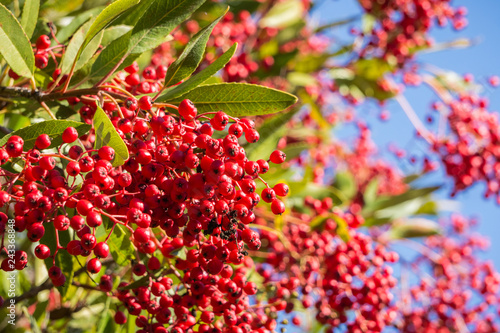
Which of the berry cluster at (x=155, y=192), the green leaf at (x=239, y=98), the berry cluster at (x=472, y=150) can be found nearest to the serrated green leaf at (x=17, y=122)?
the berry cluster at (x=155, y=192)

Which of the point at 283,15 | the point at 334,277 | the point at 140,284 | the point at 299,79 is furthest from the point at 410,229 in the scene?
the point at 140,284

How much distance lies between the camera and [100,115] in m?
1.40

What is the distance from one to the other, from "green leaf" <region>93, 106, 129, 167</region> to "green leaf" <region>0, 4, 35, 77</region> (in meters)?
0.42

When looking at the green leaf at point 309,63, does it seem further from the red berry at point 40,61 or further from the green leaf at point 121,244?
the green leaf at point 121,244

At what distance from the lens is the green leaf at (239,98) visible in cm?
163

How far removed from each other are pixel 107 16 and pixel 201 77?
0.37 meters

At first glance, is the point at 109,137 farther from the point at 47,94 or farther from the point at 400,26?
the point at 400,26

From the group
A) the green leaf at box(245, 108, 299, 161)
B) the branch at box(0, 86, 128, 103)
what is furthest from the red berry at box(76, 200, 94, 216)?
the green leaf at box(245, 108, 299, 161)

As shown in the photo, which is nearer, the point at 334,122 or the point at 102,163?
the point at 102,163

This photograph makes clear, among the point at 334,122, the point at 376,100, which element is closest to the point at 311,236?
the point at 376,100

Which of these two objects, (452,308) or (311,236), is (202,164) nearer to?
(311,236)

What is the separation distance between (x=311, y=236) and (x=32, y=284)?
5.69 ft

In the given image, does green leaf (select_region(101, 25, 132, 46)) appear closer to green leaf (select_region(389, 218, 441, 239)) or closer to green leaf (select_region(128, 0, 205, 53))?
green leaf (select_region(128, 0, 205, 53))

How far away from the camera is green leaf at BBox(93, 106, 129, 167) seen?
1.37 meters
